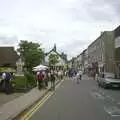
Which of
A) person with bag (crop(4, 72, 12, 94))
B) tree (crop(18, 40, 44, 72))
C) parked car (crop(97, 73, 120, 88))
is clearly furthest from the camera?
tree (crop(18, 40, 44, 72))

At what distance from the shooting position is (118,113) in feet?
52.4

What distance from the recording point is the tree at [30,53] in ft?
322

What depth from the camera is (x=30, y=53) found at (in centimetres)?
9994

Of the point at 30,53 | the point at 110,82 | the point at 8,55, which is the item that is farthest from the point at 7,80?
the point at 30,53

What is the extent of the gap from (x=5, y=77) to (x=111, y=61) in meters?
63.9

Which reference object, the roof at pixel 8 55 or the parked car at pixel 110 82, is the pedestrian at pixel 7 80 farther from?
the roof at pixel 8 55

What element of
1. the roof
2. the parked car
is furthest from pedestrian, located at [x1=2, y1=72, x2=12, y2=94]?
the roof

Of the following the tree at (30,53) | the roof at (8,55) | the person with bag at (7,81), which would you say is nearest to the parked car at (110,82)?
the person with bag at (7,81)

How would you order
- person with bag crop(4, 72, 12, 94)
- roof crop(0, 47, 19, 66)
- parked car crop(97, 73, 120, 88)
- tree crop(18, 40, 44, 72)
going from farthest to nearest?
tree crop(18, 40, 44, 72) → roof crop(0, 47, 19, 66) → parked car crop(97, 73, 120, 88) → person with bag crop(4, 72, 12, 94)

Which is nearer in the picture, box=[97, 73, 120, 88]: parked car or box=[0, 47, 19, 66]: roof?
box=[97, 73, 120, 88]: parked car

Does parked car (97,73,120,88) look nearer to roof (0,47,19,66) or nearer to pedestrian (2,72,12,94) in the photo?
pedestrian (2,72,12,94)

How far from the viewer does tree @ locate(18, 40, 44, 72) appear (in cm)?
9819

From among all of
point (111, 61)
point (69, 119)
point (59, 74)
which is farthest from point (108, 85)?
point (111, 61)

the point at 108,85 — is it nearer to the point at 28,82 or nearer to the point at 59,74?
the point at 28,82
